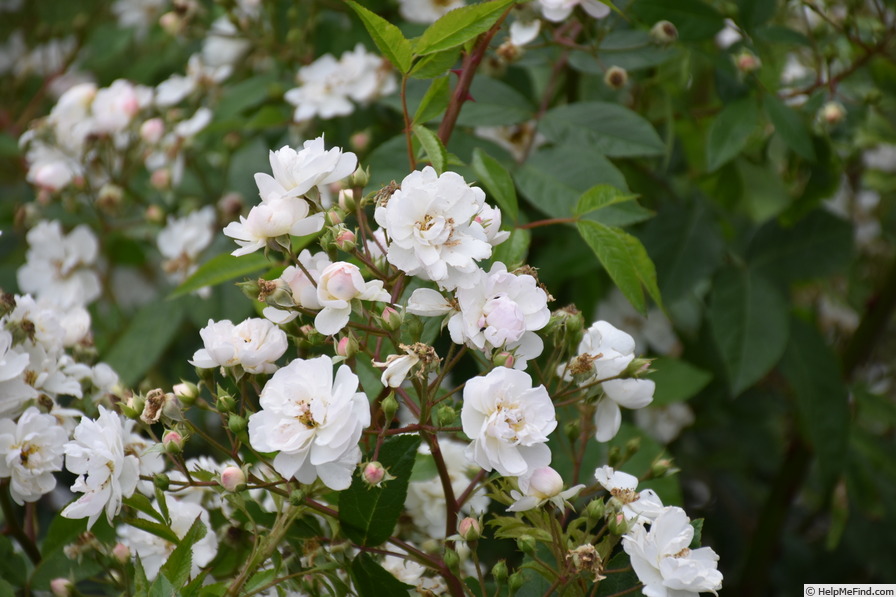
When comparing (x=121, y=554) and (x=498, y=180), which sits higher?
(x=498, y=180)

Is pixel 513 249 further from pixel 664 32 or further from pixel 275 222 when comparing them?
pixel 664 32

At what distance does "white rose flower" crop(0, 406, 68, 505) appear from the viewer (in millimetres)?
968

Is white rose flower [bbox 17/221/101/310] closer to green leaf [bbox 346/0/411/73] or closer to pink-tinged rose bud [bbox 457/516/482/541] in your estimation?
green leaf [bbox 346/0/411/73]

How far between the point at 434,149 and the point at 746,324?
820mm

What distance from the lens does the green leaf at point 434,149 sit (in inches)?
37.3

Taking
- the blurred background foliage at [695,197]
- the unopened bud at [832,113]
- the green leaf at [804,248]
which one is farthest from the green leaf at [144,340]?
the unopened bud at [832,113]

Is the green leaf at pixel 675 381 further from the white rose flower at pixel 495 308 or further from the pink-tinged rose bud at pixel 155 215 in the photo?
the pink-tinged rose bud at pixel 155 215

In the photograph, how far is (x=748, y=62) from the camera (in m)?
1.46

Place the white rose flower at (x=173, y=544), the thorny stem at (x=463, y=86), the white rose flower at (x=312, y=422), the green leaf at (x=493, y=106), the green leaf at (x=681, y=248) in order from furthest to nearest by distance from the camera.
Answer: the green leaf at (x=681, y=248) < the green leaf at (x=493, y=106) < the thorny stem at (x=463, y=86) < the white rose flower at (x=173, y=544) < the white rose flower at (x=312, y=422)

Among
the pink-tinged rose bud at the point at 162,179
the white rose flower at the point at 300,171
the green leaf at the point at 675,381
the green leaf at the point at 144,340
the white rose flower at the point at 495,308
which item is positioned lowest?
the green leaf at the point at 675,381

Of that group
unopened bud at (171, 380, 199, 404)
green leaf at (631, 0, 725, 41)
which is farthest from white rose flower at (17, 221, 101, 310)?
green leaf at (631, 0, 725, 41)

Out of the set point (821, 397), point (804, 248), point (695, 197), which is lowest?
point (821, 397)

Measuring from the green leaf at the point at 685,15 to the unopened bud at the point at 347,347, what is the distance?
2.54ft

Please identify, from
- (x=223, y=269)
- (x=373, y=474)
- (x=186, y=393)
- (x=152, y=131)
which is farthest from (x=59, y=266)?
(x=373, y=474)
